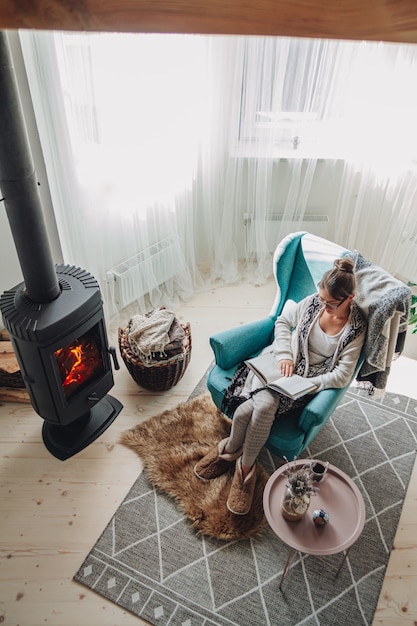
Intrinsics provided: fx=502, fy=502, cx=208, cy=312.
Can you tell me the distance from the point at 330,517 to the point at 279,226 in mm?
2200

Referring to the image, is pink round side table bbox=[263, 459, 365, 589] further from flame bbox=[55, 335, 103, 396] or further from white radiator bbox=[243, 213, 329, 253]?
white radiator bbox=[243, 213, 329, 253]

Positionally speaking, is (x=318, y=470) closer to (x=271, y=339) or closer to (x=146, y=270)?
(x=271, y=339)

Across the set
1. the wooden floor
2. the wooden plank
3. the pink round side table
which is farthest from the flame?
the wooden plank

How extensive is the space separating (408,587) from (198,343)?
5.68ft

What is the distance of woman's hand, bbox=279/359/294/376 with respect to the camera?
2.30 metres

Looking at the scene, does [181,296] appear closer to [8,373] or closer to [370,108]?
[8,373]

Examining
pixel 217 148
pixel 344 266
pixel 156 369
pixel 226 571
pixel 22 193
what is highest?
pixel 22 193

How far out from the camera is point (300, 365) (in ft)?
7.64

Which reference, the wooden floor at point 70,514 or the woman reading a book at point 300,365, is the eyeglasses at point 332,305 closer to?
the woman reading a book at point 300,365

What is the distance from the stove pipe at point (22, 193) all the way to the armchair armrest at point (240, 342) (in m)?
0.81

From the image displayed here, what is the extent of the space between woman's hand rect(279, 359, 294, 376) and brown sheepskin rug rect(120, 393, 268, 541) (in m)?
0.51

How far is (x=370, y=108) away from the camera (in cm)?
321

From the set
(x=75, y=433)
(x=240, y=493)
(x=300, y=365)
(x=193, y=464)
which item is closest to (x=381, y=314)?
(x=300, y=365)

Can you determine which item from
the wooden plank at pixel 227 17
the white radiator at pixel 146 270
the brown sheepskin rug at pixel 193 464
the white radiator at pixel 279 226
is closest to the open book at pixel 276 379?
the brown sheepskin rug at pixel 193 464
